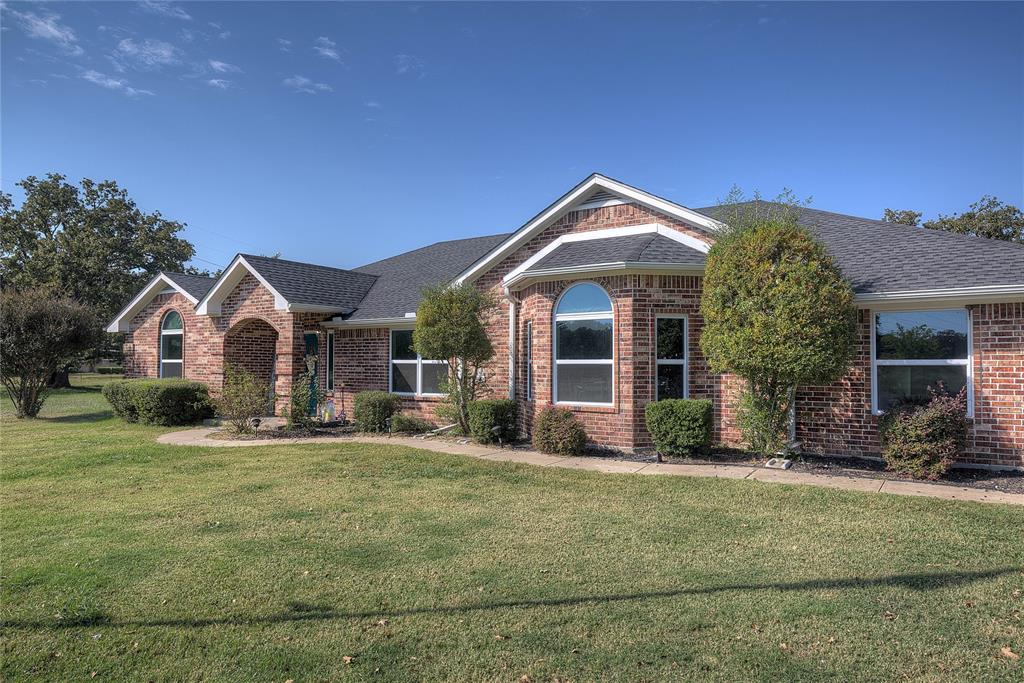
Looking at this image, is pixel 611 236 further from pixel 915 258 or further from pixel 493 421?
pixel 915 258

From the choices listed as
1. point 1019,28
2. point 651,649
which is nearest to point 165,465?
point 651,649

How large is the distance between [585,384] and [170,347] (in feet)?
53.3

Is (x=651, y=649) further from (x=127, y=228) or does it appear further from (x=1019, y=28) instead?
(x=127, y=228)

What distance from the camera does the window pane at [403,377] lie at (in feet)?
52.0

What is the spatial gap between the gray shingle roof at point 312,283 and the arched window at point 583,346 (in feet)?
26.0

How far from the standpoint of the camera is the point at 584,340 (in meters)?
11.4

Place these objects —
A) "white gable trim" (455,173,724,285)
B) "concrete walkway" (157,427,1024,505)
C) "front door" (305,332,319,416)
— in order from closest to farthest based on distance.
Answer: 1. "concrete walkway" (157,427,1024,505)
2. "white gable trim" (455,173,724,285)
3. "front door" (305,332,319,416)

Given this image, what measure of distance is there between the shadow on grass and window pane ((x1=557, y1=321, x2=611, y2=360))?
261 inches

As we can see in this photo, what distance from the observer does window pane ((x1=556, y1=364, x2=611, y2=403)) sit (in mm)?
11133

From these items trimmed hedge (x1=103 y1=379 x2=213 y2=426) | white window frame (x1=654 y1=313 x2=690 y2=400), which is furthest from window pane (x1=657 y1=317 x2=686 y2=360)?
trimmed hedge (x1=103 y1=379 x2=213 y2=426)

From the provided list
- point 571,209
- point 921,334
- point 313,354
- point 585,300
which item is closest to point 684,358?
point 585,300

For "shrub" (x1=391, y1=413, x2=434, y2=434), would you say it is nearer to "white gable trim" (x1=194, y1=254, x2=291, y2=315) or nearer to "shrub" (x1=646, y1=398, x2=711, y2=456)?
"white gable trim" (x1=194, y1=254, x2=291, y2=315)

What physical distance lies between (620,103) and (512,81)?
2648 millimetres

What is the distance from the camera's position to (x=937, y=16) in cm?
1049
